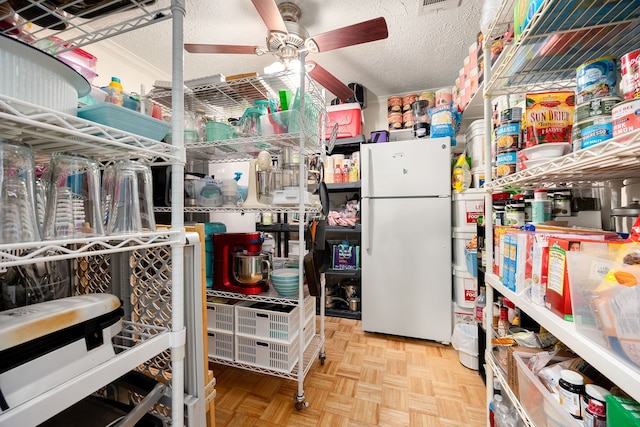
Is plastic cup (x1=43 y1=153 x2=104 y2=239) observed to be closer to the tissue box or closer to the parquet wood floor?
the parquet wood floor

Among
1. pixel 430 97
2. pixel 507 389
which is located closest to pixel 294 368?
pixel 507 389

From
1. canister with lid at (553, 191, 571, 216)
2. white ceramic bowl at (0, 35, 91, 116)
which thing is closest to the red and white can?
canister with lid at (553, 191, 571, 216)

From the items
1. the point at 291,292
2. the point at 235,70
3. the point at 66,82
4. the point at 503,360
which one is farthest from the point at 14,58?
the point at 235,70

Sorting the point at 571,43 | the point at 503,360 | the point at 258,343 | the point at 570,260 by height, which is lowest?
the point at 258,343

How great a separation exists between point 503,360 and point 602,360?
0.62 m

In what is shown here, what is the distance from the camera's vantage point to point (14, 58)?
0.48m

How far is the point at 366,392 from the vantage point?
1520 millimetres

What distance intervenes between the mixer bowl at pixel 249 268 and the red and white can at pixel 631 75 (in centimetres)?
152

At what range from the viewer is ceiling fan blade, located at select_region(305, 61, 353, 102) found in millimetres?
1880

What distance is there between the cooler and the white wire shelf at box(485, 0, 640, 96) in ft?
4.38

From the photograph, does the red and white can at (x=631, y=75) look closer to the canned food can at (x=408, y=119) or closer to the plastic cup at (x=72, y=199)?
the plastic cup at (x=72, y=199)

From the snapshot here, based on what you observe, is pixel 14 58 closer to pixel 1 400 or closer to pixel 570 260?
pixel 1 400

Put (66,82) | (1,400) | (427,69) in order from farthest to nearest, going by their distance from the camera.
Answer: (427,69)
(66,82)
(1,400)

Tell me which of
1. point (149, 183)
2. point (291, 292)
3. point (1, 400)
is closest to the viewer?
point (1, 400)
